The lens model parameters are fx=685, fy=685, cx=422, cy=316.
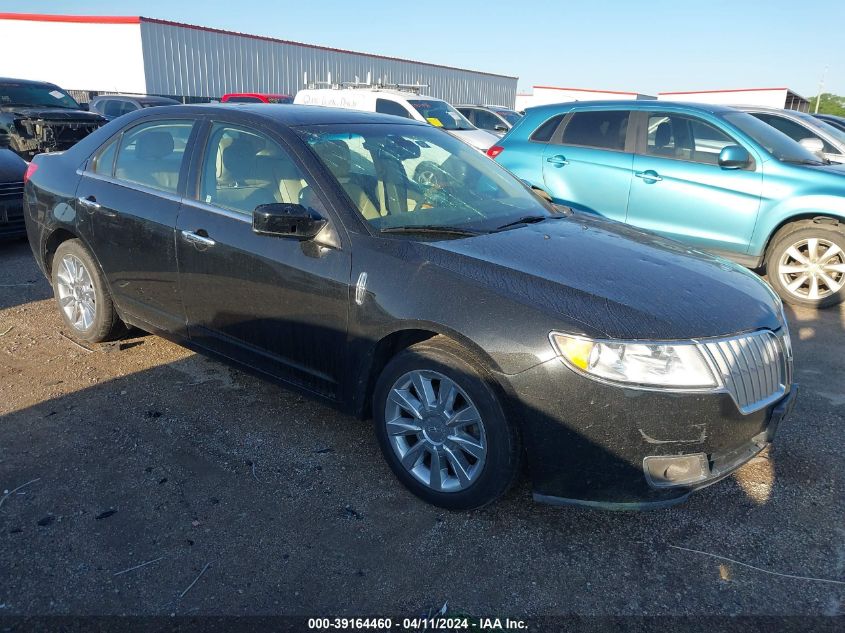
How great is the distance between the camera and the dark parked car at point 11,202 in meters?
7.32

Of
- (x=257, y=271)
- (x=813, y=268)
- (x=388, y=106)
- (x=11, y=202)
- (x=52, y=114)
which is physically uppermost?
(x=388, y=106)

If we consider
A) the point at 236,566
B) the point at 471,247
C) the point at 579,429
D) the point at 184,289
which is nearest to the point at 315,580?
the point at 236,566

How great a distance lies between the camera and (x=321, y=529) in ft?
9.51

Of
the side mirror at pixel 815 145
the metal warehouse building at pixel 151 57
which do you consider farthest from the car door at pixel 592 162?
the metal warehouse building at pixel 151 57

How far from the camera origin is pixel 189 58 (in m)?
28.5

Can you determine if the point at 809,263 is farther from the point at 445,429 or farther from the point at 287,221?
the point at 287,221

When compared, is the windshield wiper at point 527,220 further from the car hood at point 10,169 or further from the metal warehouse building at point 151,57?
the metal warehouse building at point 151,57

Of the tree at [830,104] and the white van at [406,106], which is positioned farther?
the tree at [830,104]

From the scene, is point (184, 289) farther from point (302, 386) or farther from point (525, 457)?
point (525, 457)

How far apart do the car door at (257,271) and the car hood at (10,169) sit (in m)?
4.89

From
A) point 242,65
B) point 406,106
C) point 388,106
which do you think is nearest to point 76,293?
point 406,106

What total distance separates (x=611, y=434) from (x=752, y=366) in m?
0.69

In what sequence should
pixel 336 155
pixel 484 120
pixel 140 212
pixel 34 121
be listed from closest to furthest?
pixel 336 155, pixel 140 212, pixel 34 121, pixel 484 120

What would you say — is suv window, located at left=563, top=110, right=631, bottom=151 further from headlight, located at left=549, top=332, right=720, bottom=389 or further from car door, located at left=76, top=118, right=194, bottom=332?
headlight, located at left=549, top=332, right=720, bottom=389
